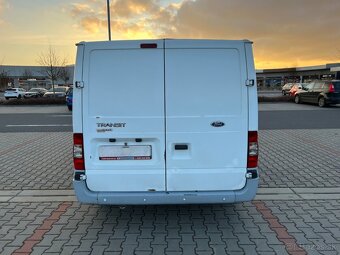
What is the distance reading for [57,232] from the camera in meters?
4.05

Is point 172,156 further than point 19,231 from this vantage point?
No

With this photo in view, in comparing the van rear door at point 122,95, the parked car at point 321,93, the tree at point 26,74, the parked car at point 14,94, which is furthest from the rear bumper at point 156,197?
the tree at point 26,74

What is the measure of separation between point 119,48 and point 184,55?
2.36 ft

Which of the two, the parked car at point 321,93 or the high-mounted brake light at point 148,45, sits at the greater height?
the high-mounted brake light at point 148,45

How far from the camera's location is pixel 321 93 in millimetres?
21781

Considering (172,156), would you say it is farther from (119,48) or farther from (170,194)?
(119,48)

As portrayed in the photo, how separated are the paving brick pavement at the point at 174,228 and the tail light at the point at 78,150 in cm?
87

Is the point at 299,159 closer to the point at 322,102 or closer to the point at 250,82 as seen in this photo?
the point at 250,82

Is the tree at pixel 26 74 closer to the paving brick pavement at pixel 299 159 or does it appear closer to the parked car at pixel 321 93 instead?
the parked car at pixel 321 93

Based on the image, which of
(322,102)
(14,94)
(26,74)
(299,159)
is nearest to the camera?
(299,159)

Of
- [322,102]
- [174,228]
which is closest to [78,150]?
[174,228]

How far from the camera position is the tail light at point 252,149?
376 cm

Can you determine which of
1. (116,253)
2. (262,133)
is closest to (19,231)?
(116,253)

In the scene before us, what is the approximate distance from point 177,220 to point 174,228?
0.80 feet
